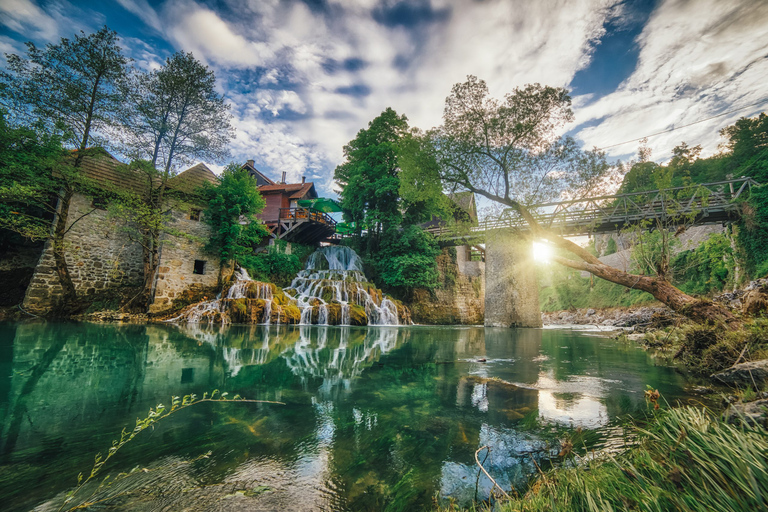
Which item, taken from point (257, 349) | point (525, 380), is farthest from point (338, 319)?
point (525, 380)

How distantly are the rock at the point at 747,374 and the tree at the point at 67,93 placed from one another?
16949 mm

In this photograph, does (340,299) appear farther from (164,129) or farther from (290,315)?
(164,129)

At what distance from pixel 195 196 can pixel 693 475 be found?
57.6ft

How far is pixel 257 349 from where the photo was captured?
6.05 meters

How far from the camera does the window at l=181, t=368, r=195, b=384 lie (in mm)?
3570

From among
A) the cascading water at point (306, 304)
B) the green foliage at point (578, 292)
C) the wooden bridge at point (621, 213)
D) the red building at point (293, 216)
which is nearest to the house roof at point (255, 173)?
the red building at point (293, 216)

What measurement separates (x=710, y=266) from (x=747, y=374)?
2020 cm

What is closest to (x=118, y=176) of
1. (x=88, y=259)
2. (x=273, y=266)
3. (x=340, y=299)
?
(x=88, y=259)

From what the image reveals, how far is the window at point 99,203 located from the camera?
40.3 ft

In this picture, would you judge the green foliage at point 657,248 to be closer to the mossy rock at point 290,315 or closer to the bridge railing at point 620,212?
the bridge railing at point 620,212

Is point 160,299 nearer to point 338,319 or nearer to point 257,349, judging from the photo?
point 338,319

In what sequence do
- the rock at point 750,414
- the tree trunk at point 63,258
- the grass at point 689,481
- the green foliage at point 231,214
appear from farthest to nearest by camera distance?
the green foliage at point 231,214 < the tree trunk at point 63,258 < the rock at point 750,414 < the grass at point 689,481

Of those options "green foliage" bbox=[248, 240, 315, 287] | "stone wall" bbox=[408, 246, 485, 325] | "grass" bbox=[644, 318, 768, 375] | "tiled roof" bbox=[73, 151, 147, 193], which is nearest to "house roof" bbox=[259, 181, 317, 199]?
"green foliage" bbox=[248, 240, 315, 287]

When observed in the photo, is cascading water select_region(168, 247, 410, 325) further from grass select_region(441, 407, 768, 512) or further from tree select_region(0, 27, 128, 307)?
grass select_region(441, 407, 768, 512)
